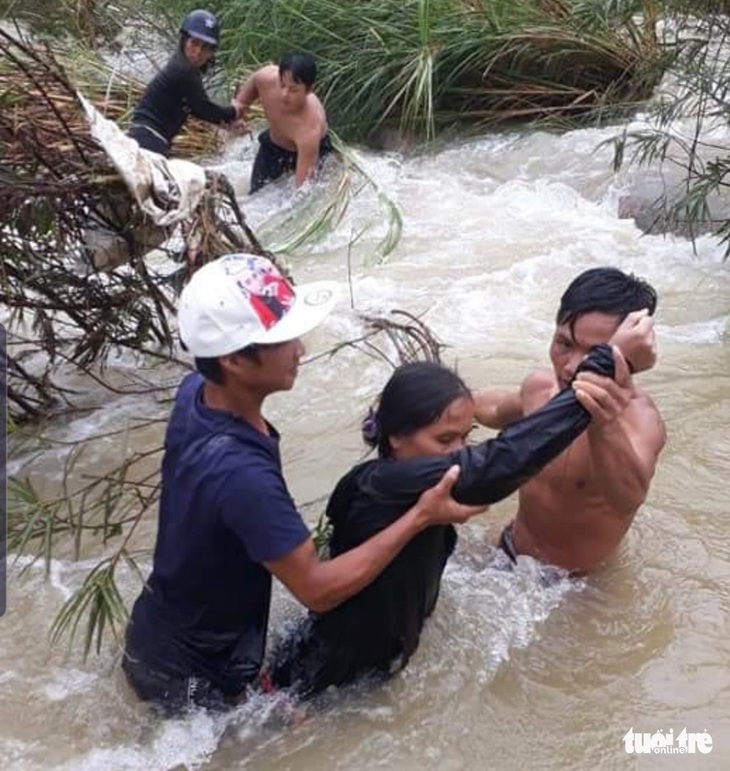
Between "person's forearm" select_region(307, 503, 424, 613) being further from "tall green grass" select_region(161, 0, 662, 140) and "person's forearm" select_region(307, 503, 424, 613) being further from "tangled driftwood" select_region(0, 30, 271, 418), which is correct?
"tall green grass" select_region(161, 0, 662, 140)

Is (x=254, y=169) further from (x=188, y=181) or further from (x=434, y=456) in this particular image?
(x=434, y=456)

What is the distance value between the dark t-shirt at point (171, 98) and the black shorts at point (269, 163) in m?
0.99

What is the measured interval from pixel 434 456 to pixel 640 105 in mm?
6045

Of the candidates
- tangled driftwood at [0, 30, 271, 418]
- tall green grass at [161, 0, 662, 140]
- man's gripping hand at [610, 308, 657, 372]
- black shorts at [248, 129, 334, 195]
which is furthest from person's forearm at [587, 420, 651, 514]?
tall green grass at [161, 0, 662, 140]

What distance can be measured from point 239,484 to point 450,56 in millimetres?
6529

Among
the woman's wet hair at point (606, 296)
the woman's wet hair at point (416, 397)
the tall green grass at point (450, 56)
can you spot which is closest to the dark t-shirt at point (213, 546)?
the woman's wet hair at point (416, 397)

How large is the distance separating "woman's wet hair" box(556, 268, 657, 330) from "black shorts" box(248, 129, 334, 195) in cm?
472

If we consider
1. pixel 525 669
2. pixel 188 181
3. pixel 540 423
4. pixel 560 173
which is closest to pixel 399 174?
pixel 560 173

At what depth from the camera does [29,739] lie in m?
2.94

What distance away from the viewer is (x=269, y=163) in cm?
754

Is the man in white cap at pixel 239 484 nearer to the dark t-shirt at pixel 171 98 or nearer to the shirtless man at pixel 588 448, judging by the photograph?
the shirtless man at pixel 588 448

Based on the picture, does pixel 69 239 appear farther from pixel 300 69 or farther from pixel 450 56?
pixel 450 56

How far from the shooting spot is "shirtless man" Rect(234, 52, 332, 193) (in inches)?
279

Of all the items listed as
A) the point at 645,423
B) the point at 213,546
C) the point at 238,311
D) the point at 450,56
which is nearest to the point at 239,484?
the point at 213,546
